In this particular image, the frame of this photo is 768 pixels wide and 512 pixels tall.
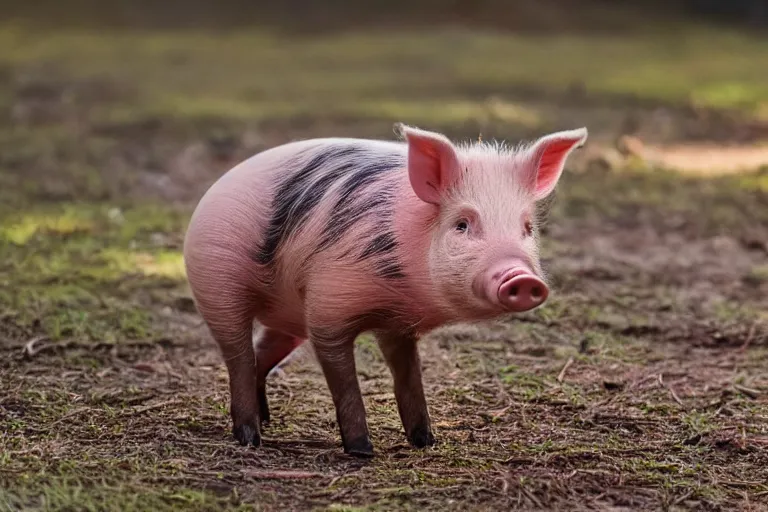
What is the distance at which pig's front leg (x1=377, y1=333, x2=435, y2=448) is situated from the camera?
370 cm

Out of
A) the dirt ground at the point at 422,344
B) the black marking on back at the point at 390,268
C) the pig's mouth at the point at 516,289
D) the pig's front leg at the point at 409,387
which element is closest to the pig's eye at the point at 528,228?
the pig's mouth at the point at 516,289

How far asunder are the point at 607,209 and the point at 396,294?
4035 millimetres

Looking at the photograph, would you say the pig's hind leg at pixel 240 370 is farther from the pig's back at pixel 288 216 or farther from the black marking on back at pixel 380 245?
the black marking on back at pixel 380 245

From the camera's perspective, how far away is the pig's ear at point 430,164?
3.32 metres

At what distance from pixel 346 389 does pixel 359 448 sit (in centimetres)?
18

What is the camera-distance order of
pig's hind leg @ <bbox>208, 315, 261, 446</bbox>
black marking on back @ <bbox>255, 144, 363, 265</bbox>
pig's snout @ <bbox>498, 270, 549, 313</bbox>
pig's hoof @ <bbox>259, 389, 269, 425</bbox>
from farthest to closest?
pig's hoof @ <bbox>259, 389, 269, 425</bbox>, pig's hind leg @ <bbox>208, 315, 261, 446</bbox>, black marking on back @ <bbox>255, 144, 363, 265</bbox>, pig's snout @ <bbox>498, 270, 549, 313</bbox>

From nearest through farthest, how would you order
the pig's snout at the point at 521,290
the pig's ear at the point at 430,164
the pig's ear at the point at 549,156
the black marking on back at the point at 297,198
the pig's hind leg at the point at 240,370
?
the pig's snout at the point at 521,290, the pig's ear at the point at 430,164, the pig's ear at the point at 549,156, the black marking on back at the point at 297,198, the pig's hind leg at the point at 240,370

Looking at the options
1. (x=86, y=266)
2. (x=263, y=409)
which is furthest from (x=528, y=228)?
(x=86, y=266)

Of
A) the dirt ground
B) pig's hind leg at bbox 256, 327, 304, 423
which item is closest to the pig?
pig's hind leg at bbox 256, 327, 304, 423

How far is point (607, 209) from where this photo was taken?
7.20 metres

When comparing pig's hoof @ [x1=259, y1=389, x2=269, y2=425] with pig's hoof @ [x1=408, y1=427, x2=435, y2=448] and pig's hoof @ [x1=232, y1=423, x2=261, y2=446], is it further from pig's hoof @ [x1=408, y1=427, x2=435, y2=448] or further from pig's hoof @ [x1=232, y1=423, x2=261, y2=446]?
pig's hoof @ [x1=408, y1=427, x2=435, y2=448]

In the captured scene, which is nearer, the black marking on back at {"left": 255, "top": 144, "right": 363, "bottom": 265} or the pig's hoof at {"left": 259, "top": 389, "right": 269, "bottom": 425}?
the black marking on back at {"left": 255, "top": 144, "right": 363, "bottom": 265}

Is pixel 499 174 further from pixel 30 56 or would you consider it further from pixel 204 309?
pixel 30 56

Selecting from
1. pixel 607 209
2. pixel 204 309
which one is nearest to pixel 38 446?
pixel 204 309
